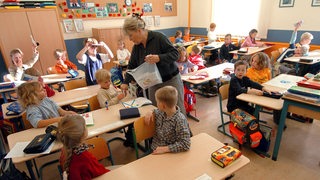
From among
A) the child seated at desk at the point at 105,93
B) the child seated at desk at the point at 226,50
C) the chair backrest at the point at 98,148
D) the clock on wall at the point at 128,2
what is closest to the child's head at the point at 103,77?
the child seated at desk at the point at 105,93

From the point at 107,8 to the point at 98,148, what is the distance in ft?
17.5

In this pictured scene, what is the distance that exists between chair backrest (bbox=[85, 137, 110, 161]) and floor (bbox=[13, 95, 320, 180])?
2.96 feet

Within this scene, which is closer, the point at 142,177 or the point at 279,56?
the point at 142,177

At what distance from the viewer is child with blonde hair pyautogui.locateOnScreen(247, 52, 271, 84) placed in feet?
9.57

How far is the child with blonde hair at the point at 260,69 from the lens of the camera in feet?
9.57

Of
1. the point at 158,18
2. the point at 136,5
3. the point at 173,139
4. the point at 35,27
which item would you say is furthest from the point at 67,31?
the point at 173,139

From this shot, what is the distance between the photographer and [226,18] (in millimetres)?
6734

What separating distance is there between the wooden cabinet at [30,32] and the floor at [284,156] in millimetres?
3014

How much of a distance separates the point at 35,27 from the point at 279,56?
18.3 feet

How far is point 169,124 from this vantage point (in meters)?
1.72

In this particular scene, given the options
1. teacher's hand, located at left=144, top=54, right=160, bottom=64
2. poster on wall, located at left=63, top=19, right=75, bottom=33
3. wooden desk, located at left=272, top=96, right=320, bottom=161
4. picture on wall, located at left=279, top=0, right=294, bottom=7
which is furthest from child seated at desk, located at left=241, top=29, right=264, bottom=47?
poster on wall, located at left=63, top=19, right=75, bottom=33

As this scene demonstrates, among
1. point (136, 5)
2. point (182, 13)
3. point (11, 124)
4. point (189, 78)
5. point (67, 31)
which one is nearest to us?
point (11, 124)

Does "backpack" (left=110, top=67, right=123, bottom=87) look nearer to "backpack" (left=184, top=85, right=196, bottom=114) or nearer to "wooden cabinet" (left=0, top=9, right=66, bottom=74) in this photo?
"backpack" (left=184, top=85, right=196, bottom=114)

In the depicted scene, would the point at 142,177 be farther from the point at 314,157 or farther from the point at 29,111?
the point at 314,157
